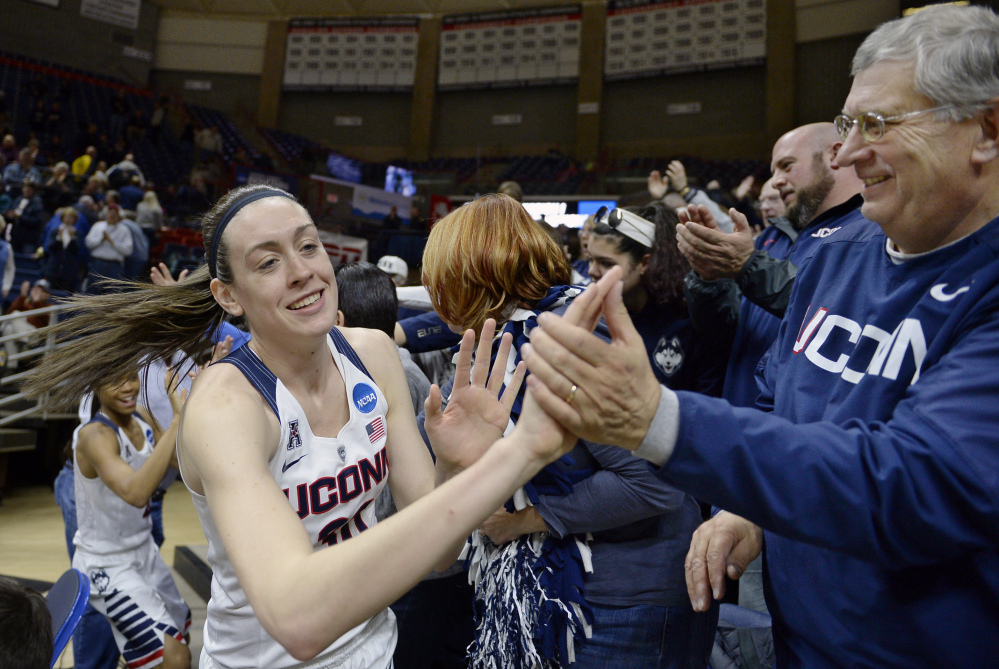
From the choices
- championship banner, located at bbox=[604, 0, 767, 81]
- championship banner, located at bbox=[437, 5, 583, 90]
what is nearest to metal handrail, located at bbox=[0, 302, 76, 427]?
championship banner, located at bbox=[437, 5, 583, 90]

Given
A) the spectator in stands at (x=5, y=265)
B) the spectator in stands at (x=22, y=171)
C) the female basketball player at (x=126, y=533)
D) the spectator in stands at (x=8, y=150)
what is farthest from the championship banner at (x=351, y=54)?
the female basketball player at (x=126, y=533)

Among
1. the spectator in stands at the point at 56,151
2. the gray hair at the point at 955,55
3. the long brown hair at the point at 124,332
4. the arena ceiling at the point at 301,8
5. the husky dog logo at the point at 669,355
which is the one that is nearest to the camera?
the gray hair at the point at 955,55

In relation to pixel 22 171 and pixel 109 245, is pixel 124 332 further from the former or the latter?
pixel 22 171

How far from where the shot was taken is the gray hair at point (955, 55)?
1092mm

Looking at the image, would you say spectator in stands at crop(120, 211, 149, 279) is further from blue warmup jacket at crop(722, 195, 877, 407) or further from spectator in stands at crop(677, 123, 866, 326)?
blue warmup jacket at crop(722, 195, 877, 407)

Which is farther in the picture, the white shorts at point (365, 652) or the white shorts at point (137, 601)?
the white shorts at point (137, 601)

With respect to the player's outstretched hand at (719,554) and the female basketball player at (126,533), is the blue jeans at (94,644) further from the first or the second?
the player's outstretched hand at (719,554)

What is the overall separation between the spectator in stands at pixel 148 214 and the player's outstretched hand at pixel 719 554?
11.2 m

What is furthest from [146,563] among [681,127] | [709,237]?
[681,127]

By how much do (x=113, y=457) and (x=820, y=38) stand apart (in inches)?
565

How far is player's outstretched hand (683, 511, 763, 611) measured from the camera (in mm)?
1349

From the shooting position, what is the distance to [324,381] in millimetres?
1638

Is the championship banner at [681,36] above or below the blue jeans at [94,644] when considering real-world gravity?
above

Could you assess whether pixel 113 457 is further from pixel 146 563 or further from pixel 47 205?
Answer: pixel 47 205
